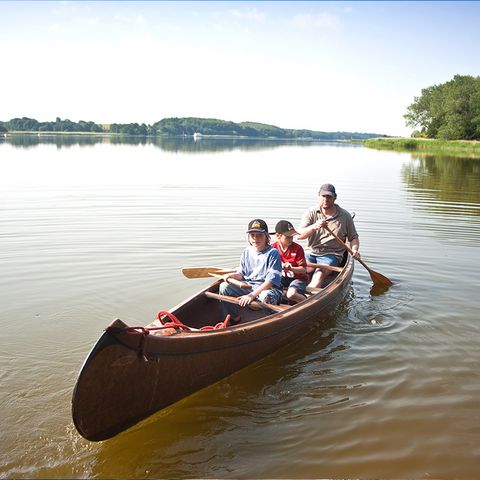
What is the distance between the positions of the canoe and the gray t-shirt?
2958mm

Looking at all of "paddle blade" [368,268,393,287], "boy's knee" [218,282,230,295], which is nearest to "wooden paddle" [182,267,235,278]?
"boy's knee" [218,282,230,295]

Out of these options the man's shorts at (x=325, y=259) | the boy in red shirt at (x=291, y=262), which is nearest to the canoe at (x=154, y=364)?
the boy in red shirt at (x=291, y=262)

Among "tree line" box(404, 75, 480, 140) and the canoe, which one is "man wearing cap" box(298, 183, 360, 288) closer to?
the canoe

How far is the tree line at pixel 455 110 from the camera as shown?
2675 inches

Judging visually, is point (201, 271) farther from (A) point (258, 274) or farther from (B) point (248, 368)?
(B) point (248, 368)

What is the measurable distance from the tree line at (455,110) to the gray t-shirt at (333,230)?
210 ft

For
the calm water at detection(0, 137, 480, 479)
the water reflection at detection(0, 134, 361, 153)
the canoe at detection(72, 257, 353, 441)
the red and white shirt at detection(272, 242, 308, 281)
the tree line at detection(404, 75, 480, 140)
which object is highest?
the tree line at detection(404, 75, 480, 140)

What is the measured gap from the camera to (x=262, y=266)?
6879mm

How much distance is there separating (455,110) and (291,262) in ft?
233

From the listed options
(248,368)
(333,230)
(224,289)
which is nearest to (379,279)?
(333,230)

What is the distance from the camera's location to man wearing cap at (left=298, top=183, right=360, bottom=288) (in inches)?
347

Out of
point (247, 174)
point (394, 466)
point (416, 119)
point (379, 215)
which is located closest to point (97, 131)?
point (416, 119)

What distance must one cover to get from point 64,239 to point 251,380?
25.1 ft

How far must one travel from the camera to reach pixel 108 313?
786 cm
